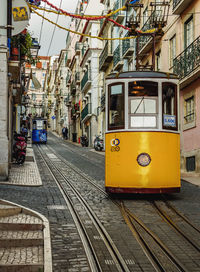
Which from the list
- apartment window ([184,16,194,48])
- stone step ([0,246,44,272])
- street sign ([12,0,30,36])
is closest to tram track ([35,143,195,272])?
stone step ([0,246,44,272])

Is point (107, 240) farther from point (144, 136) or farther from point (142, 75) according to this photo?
point (142, 75)

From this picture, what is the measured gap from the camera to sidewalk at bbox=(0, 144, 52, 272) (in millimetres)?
5141

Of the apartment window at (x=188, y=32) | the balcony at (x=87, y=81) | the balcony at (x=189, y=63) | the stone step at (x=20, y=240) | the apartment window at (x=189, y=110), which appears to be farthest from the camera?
the balcony at (x=87, y=81)

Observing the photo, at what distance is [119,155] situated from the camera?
10219mm

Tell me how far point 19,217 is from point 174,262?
9.93 ft

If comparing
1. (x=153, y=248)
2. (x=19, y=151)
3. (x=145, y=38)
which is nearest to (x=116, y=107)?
(x=153, y=248)

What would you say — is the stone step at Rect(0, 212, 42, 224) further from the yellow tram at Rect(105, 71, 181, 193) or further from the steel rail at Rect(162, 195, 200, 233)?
the yellow tram at Rect(105, 71, 181, 193)

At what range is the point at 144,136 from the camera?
10102 mm

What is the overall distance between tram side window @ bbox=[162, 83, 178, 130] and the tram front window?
8.6 inches

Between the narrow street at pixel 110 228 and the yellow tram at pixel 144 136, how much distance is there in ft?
1.66

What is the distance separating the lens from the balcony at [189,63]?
55.1ft

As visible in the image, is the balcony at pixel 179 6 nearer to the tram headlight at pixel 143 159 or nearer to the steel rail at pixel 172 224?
the tram headlight at pixel 143 159

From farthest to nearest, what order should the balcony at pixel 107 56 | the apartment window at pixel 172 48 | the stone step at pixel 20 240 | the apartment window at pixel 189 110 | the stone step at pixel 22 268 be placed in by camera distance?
the balcony at pixel 107 56 → the apartment window at pixel 172 48 → the apartment window at pixel 189 110 → the stone step at pixel 20 240 → the stone step at pixel 22 268

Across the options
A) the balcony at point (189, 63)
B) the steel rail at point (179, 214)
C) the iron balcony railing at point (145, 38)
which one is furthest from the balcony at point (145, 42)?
the steel rail at point (179, 214)
